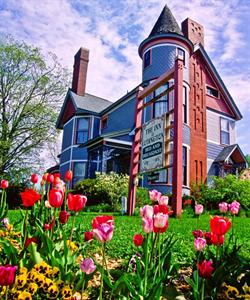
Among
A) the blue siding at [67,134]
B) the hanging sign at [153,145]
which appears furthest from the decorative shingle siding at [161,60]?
the hanging sign at [153,145]

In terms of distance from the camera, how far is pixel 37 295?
186 cm

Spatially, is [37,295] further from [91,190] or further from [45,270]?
[91,190]

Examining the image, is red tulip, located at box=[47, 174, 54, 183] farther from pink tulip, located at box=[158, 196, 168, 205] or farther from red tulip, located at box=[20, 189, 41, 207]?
pink tulip, located at box=[158, 196, 168, 205]

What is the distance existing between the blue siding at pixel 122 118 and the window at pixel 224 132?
6297 mm

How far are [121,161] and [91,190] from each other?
4.77 metres

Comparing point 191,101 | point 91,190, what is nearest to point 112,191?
point 91,190

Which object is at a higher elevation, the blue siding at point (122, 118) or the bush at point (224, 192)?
the blue siding at point (122, 118)

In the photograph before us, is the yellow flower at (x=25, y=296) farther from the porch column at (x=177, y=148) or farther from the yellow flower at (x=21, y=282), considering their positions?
the porch column at (x=177, y=148)

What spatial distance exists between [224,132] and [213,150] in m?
2.22

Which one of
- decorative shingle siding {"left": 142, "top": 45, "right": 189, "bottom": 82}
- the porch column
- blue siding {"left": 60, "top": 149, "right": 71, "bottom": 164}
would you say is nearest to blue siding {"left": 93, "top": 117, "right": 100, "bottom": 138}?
blue siding {"left": 60, "top": 149, "right": 71, "bottom": 164}

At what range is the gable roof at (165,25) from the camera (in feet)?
62.2

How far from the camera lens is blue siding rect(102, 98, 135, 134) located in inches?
809

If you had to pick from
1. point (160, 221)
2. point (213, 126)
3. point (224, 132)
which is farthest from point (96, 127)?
point (160, 221)

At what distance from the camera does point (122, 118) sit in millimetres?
21469
